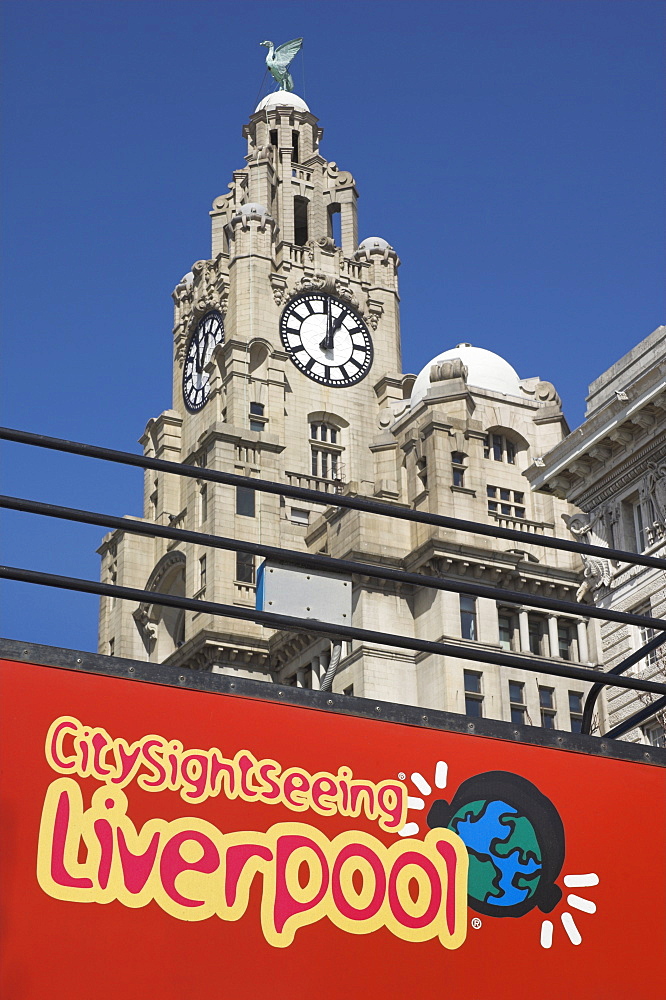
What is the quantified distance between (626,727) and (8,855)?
15.4 feet

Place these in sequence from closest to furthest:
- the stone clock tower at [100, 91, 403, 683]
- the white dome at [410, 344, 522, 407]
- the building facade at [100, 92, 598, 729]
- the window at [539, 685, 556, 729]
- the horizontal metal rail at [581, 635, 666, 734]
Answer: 1. the horizontal metal rail at [581, 635, 666, 734]
2. the window at [539, 685, 556, 729]
3. the building facade at [100, 92, 598, 729]
4. the stone clock tower at [100, 91, 403, 683]
5. the white dome at [410, 344, 522, 407]

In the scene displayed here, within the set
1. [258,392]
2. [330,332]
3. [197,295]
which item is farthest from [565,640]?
[197,295]

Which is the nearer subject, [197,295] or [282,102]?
[197,295]

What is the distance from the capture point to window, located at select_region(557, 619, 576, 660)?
213 ft

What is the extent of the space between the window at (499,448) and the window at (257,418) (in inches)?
505

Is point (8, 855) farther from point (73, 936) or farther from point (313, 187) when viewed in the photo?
point (313, 187)

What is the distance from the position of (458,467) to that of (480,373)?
10543mm

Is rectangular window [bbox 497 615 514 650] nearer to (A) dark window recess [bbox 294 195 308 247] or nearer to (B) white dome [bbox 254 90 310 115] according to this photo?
(A) dark window recess [bbox 294 195 308 247]

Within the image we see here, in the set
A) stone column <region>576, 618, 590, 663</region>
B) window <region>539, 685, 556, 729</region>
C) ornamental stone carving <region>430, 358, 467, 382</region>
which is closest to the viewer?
window <region>539, 685, 556, 729</region>

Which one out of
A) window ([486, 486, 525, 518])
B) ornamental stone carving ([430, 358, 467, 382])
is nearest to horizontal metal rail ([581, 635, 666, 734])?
window ([486, 486, 525, 518])

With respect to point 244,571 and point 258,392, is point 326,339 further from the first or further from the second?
point 244,571

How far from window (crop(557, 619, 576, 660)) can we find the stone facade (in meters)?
20.9

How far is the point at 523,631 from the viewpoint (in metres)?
63.2

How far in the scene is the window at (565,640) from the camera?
213 ft
